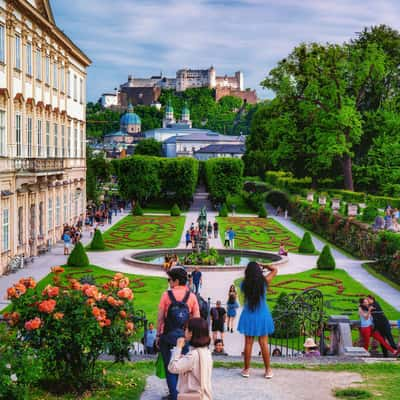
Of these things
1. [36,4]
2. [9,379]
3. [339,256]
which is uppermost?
[36,4]

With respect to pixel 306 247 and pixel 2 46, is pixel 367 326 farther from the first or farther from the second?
pixel 306 247

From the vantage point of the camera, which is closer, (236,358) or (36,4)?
(236,358)

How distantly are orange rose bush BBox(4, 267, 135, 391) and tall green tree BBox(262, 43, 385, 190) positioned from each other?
140 ft

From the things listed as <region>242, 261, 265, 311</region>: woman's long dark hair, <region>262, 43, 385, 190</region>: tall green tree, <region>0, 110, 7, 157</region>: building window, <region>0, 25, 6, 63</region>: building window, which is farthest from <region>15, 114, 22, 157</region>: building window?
<region>262, 43, 385, 190</region>: tall green tree

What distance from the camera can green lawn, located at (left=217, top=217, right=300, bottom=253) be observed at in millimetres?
37500

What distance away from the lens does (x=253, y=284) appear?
9.68m

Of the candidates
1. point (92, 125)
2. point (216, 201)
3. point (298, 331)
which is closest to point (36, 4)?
point (298, 331)

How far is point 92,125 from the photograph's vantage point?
18338cm

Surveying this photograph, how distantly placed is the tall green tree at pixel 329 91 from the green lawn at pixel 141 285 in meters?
26.4

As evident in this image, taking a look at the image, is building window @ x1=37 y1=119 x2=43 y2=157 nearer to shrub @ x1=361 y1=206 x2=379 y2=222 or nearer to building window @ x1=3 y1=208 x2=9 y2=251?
building window @ x1=3 y1=208 x2=9 y2=251

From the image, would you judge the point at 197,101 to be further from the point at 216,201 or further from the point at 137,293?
the point at 137,293

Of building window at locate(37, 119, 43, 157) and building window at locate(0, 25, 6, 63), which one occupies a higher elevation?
building window at locate(0, 25, 6, 63)

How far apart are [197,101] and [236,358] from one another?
7230 inches

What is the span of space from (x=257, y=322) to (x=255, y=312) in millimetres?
146
